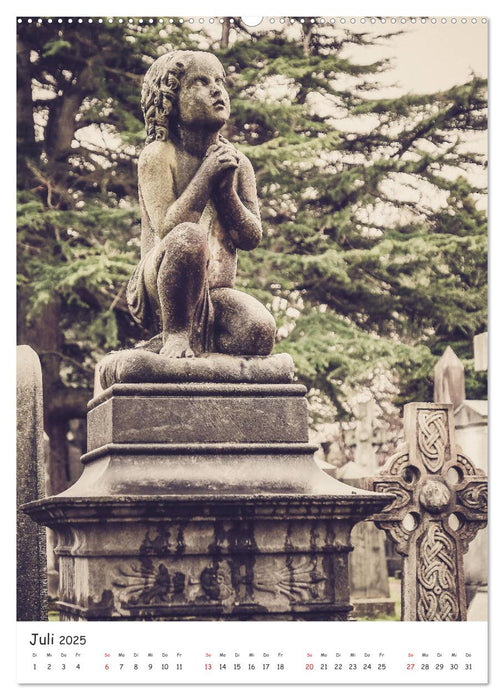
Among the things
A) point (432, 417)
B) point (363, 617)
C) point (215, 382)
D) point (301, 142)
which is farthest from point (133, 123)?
point (215, 382)

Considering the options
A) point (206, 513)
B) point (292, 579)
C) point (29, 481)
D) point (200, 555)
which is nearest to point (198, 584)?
point (200, 555)

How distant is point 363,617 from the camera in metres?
11.7

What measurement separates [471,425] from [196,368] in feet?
21.2

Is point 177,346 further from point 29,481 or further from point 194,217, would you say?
point 29,481

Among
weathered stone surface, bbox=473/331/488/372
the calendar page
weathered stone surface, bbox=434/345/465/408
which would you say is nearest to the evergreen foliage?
the calendar page

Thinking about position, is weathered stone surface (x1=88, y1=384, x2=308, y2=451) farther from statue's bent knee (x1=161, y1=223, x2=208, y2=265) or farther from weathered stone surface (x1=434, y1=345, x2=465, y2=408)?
weathered stone surface (x1=434, y1=345, x2=465, y2=408)

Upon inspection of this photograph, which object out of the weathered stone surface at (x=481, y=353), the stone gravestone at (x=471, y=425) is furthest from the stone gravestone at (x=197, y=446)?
the weathered stone surface at (x=481, y=353)

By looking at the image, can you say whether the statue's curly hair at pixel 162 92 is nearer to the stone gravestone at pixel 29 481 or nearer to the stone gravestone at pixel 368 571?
the stone gravestone at pixel 29 481

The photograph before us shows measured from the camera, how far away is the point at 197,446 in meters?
5.03

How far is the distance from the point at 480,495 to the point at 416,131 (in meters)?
9.80

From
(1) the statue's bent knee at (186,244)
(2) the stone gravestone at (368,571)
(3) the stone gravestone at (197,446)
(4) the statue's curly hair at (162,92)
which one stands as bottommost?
(2) the stone gravestone at (368,571)

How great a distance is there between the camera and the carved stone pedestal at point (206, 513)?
483 cm

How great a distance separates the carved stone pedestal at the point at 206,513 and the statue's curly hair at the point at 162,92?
4.58 feet
